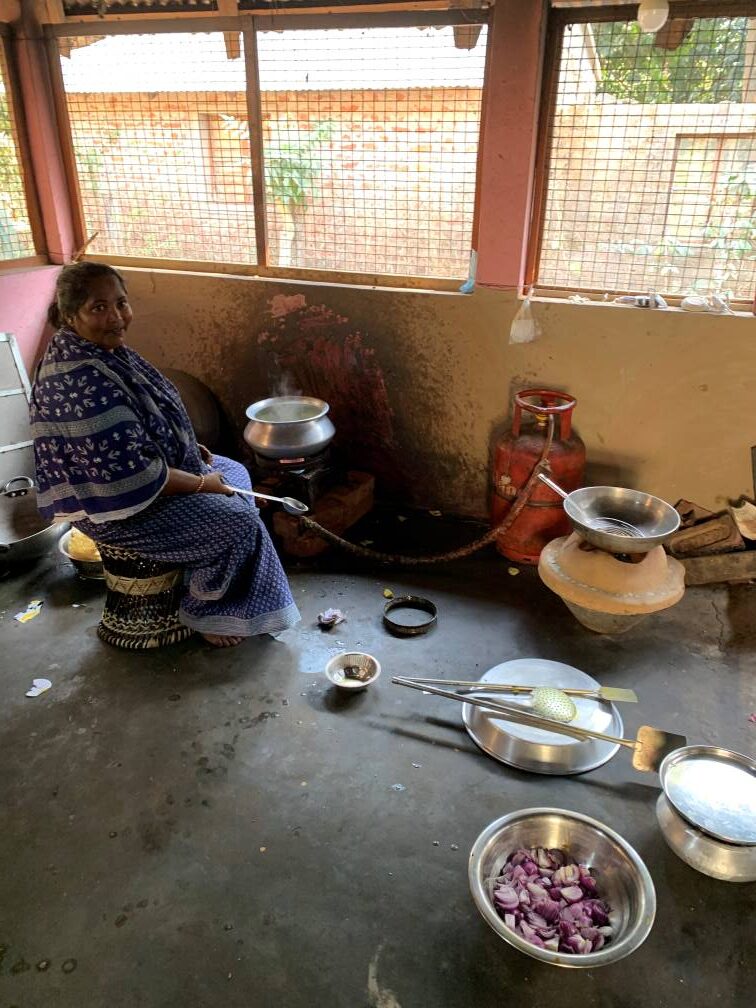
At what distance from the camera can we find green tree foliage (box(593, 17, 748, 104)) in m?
3.31

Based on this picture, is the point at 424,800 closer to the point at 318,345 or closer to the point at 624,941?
the point at 624,941

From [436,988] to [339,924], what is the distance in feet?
1.08

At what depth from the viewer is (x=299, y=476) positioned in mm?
3877

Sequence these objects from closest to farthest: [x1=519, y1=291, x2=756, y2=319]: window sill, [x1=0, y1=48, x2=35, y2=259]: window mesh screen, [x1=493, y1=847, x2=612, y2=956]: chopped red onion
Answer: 1. [x1=493, y1=847, x2=612, y2=956]: chopped red onion
2. [x1=519, y1=291, x2=756, y2=319]: window sill
3. [x1=0, y1=48, x2=35, y2=259]: window mesh screen

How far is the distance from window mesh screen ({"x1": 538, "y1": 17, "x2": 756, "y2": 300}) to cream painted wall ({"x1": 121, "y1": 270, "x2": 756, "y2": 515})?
36 cm

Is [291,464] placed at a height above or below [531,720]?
above

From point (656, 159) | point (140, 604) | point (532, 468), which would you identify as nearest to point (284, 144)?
point (656, 159)

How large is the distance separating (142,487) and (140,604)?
29.2 inches

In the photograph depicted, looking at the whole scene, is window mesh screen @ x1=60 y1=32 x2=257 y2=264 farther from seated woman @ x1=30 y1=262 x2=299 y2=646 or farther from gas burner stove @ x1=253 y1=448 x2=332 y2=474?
seated woman @ x1=30 y1=262 x2=299 y2=646

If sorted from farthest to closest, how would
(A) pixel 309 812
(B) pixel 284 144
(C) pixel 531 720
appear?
(B) pixel 284 144 → (C) pixel 531 720 → (A) pixel 309 812

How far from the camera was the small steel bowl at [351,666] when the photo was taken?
116 inches

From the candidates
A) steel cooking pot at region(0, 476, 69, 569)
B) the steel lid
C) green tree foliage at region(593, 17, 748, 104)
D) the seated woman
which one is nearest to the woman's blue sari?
the seated woman

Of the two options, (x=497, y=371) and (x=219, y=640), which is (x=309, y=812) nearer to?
(x=219, y=640)

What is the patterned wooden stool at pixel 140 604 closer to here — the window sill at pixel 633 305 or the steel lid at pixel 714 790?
the steel lid at pixel 714 790
